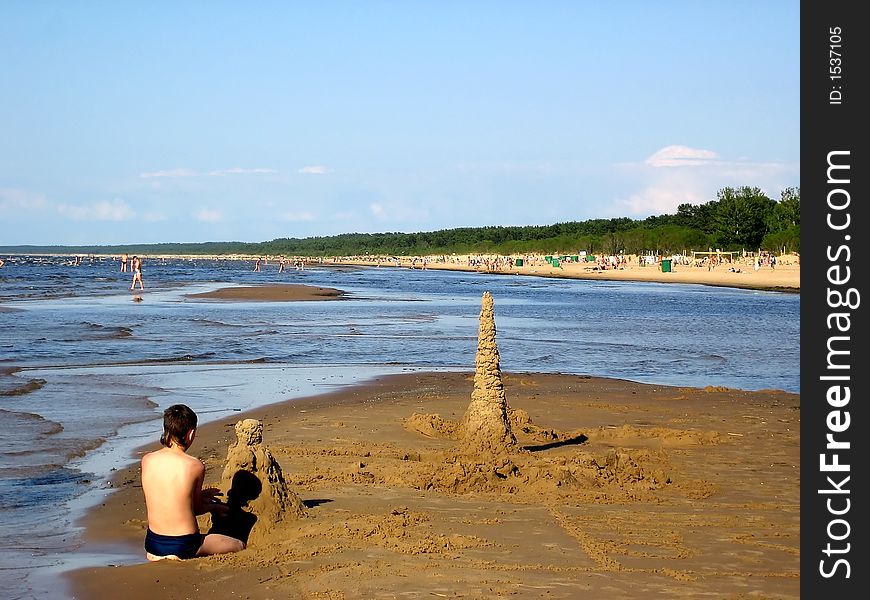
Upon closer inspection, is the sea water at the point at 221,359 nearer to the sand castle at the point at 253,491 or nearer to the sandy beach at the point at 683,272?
the sand castle at the point at 253,491

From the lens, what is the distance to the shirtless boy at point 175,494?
7.39 m

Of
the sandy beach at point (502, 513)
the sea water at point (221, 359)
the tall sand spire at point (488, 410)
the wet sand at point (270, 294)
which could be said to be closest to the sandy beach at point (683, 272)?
the sea water at point (221, 359)

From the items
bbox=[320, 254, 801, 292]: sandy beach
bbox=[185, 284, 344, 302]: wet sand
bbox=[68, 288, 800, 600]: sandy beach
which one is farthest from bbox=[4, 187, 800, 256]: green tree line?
bbox=[68, 288, 800, 600]: sandy beach

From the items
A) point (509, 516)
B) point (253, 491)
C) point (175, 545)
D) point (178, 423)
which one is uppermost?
point (178, 423)

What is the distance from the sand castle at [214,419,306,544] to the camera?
26.5 feet

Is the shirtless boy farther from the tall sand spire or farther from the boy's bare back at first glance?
the tall sand spire

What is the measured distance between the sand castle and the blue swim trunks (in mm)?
501

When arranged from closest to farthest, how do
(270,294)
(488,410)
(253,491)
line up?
(253,491) < (488,410) < (270,294)

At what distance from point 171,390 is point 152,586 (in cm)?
1104

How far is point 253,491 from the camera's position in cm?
820

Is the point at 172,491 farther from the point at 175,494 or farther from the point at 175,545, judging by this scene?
the point at 175,545

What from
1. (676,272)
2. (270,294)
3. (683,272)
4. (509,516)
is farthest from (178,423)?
(676,272)

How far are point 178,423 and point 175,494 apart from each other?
0.49m
